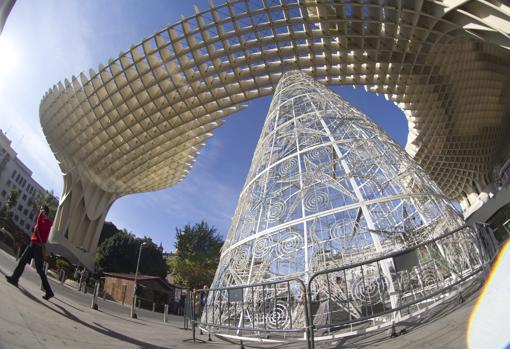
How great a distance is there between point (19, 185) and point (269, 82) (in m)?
71.2


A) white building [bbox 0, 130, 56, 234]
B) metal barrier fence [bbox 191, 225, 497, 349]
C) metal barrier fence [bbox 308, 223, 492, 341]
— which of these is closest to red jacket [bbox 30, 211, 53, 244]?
metal barrier fence [bbox 191, 225, 497, 349]

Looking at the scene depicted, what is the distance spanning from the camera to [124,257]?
133 ft

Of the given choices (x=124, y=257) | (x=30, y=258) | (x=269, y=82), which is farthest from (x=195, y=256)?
(x=30, y=258)

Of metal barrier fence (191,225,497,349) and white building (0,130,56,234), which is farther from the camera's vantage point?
white building (0,130,56,234)

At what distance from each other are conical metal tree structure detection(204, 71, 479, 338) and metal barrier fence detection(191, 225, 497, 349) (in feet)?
0.08

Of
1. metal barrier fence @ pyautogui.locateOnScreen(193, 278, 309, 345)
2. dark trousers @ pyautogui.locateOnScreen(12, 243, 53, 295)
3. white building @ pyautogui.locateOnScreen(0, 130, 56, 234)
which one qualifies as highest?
white building @ pyautogui.locateOnScreen(0, 130, 56, 234)

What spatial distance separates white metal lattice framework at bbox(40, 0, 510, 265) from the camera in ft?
65.9

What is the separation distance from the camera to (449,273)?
517 centimetres

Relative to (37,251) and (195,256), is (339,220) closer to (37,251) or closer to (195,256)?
(37,251)

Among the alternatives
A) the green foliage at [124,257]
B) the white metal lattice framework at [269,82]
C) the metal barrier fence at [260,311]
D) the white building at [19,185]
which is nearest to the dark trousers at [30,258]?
the metal barrier fence at [260,311]

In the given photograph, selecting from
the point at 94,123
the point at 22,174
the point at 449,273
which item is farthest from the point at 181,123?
the point at 22,174

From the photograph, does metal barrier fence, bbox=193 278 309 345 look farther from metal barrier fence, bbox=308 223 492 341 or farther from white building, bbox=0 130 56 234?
white building, bbox=0 130 56 234

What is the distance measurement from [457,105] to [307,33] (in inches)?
586

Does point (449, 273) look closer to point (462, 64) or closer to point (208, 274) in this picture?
point (462, 64)
